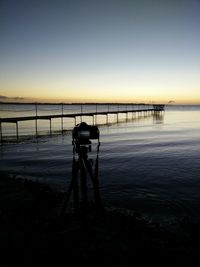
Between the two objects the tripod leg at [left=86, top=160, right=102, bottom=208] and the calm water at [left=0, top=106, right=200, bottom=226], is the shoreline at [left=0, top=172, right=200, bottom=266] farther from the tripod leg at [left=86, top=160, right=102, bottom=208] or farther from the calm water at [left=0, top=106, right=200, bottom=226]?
the calm water at [left=0, top=106, right=200, bottom=226]

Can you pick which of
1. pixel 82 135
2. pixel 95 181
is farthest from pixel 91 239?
pixel 82 135

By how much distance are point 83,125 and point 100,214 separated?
214cm

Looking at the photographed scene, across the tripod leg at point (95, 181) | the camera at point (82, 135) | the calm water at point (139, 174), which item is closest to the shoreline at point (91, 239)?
the tripod leg at point (95, 181)

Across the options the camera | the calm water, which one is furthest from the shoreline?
the camera

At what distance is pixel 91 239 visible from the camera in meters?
4.23

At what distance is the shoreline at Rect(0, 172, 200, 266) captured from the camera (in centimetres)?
389

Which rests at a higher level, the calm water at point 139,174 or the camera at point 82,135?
the camera at point 82,135

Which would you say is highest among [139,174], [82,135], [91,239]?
[82,135]

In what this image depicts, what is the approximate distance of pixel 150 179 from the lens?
366 inches

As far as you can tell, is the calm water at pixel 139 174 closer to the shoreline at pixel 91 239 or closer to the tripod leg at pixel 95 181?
the shoreline at pixel 91 239

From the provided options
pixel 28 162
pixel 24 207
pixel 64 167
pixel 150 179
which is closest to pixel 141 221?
pixel 24 207

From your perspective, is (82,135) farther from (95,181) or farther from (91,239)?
(91,239)

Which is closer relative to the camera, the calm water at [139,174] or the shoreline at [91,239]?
the shoreline at [91,239]

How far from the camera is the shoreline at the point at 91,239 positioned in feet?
12.8
